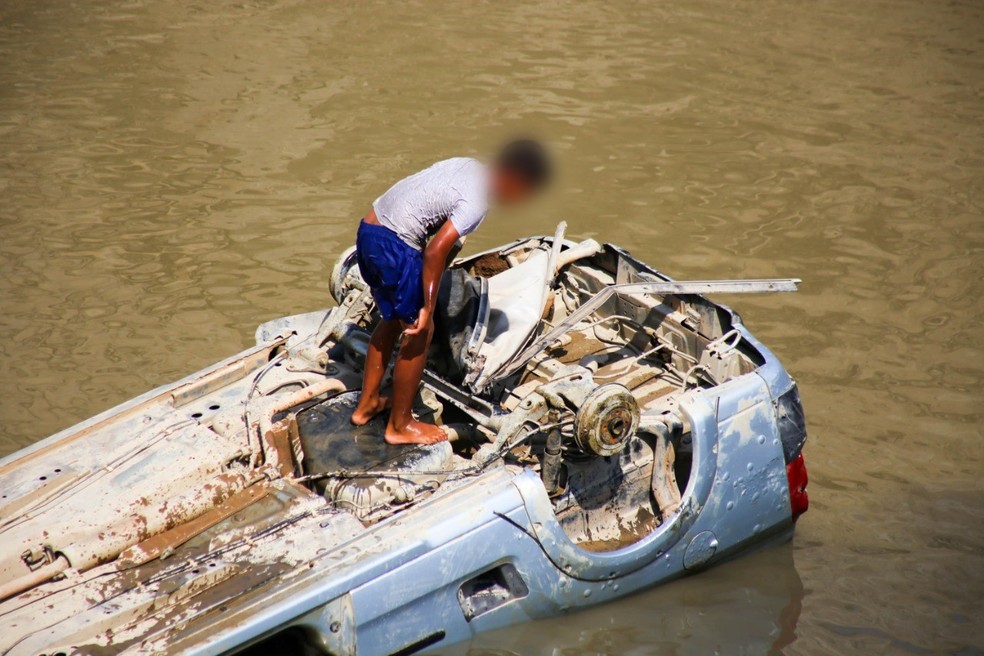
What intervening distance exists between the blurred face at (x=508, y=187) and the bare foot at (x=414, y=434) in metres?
1.16

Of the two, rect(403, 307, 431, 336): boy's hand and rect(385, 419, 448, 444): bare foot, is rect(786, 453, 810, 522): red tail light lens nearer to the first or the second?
rect(385, 419, 448, 444): bare foot

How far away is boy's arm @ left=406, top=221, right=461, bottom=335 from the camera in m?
4.83

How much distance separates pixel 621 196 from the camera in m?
9.95

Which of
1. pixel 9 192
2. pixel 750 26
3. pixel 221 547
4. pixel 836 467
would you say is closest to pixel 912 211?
pixel 836 467

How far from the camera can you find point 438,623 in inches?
177

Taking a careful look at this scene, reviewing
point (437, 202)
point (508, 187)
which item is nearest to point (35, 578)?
point (437, 202)

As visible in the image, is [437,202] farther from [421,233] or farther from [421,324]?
[421,324]

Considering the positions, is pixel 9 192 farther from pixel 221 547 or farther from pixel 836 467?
pixel 836 467

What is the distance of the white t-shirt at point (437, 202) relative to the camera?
4906 millimetres

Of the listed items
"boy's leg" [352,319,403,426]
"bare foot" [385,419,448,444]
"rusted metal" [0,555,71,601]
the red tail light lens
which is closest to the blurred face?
"boy's leg" [352,319,403,426]

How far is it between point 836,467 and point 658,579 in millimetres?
2004

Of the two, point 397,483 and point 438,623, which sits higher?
point 397,483

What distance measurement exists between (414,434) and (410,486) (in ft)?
1.19

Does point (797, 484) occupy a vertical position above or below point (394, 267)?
below
